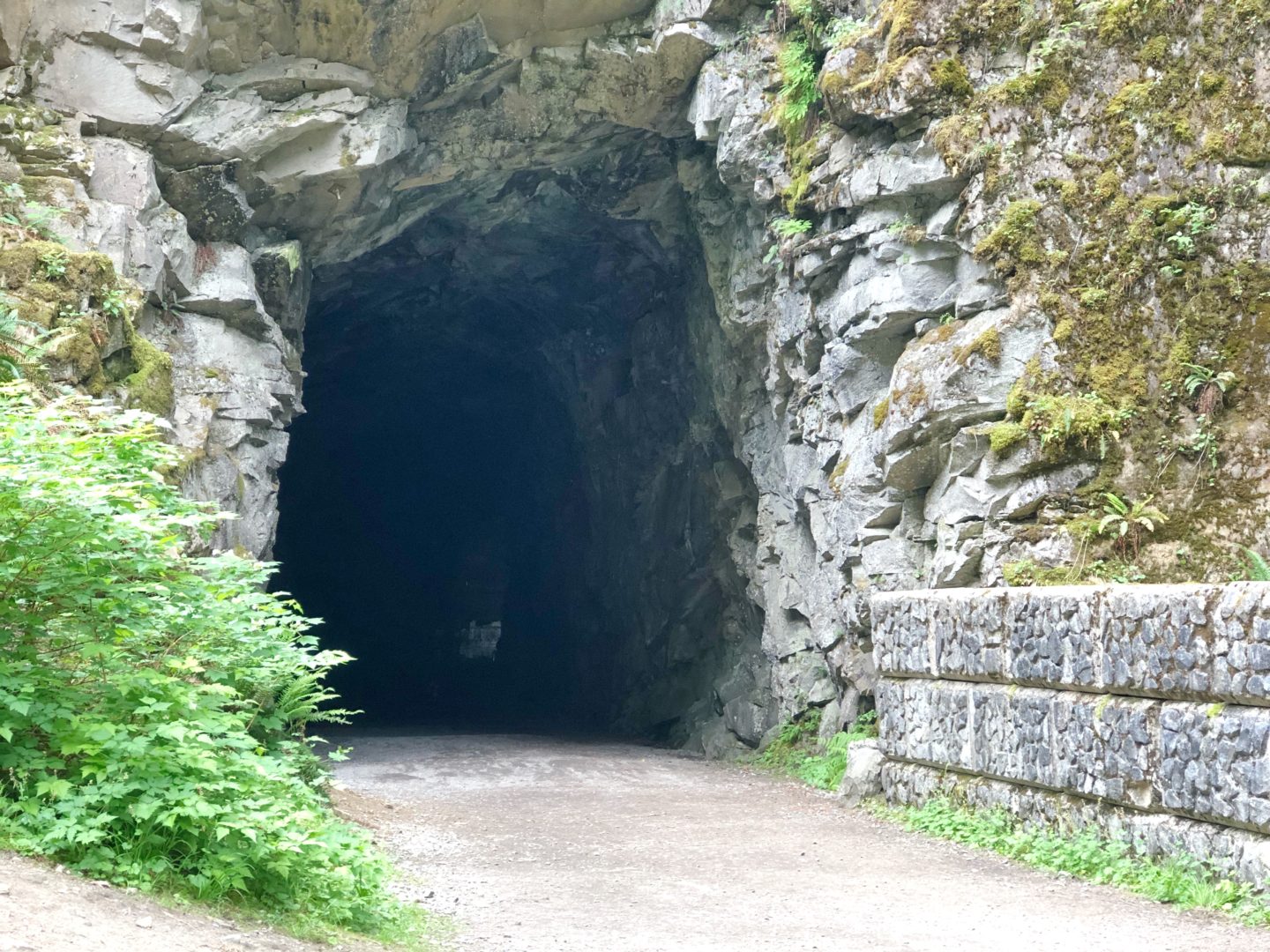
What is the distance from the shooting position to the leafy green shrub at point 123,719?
16.2 ft

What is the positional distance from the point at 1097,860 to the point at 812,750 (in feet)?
21.7

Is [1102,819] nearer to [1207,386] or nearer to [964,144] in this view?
[1207,386]

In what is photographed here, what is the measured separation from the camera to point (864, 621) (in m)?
12.3

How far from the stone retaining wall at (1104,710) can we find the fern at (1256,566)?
200 cm

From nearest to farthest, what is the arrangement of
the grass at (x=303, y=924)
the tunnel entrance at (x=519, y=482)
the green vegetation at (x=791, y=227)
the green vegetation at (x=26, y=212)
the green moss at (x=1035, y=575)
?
the grass at (x=303, y=924)
the green moss at (x=1035, y=575)
the green vegetation at (x=26, y=212)
the green vegetation at (x=791, y=227)
the tunnel entrance at (x=519, y=482)

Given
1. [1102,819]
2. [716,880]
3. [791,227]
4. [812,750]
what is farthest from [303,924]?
[791,227]

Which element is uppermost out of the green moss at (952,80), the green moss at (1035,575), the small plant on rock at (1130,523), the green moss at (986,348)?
the green moss at (952,80)

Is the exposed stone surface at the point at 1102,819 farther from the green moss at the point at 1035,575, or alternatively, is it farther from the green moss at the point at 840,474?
the green moss at the point at 840,474

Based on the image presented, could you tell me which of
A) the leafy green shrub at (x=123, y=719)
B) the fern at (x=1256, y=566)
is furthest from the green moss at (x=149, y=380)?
the fern at (x=1256, y=566)

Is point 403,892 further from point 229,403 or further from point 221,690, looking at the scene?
point 229,403

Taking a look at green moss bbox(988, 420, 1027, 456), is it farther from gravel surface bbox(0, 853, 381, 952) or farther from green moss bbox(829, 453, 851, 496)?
gravel surface bbox(0, 853, 381, 952)

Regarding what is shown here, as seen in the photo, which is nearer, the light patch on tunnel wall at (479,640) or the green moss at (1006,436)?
the green moss at (1006,436)

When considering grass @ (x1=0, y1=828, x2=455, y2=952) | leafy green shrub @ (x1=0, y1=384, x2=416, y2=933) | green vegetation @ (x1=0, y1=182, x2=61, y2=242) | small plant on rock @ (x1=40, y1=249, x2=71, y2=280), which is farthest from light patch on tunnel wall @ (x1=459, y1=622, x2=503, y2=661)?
grass @ (x1=0, y1=828, x2=455, y2=952)

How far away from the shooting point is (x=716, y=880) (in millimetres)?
7270
